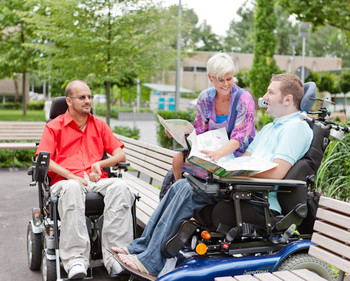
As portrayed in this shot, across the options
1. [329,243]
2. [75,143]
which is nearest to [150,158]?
[75,143]

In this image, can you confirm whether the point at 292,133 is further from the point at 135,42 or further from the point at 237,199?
the point at 135,42

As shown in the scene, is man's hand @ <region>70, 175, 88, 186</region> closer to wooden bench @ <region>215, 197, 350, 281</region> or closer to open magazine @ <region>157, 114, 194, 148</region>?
open magazine @ <region>157, 114, 194, 148</region>

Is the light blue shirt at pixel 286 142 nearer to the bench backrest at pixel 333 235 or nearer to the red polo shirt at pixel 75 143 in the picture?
the bench backrest at pixel 333 235

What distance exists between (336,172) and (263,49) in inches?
985

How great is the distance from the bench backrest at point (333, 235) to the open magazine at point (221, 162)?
1.60 ft

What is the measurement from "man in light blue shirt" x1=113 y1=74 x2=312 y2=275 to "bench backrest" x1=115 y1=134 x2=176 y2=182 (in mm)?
2013

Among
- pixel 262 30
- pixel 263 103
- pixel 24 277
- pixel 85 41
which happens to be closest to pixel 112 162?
pixel 24 277

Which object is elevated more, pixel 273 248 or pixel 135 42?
pixel 135 42

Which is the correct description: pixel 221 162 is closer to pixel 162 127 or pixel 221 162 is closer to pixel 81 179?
pixel 81 179

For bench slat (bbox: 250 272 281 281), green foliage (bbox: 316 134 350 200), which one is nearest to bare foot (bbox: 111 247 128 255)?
bench slat (bbox: 250 272 281 281)

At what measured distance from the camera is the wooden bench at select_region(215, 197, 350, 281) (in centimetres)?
290

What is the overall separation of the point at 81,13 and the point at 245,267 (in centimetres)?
927

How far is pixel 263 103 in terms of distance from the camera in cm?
369

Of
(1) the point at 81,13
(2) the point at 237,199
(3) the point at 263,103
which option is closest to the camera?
(2) the point at 237,199
